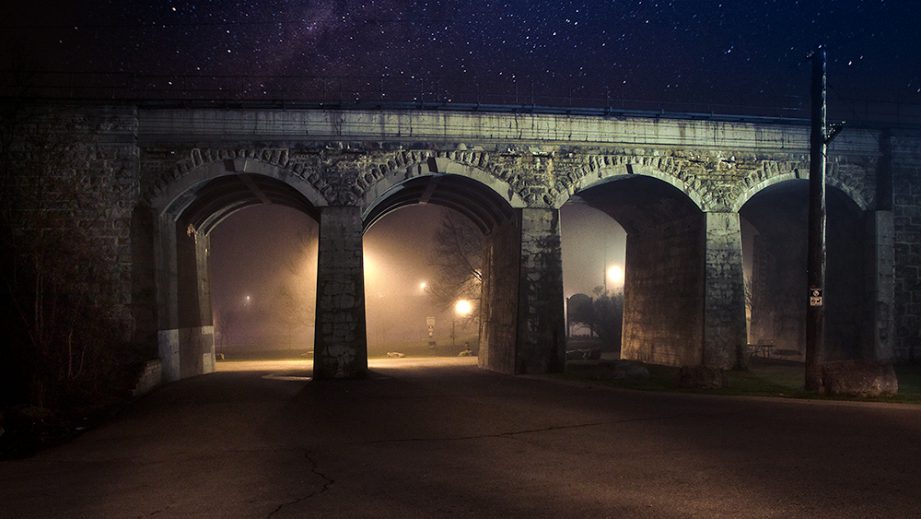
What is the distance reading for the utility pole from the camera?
16.8m

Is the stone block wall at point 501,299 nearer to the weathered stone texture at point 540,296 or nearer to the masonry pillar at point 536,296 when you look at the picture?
the masonry pillar at point 536,296

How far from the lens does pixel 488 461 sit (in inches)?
372

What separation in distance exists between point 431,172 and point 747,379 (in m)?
10.9

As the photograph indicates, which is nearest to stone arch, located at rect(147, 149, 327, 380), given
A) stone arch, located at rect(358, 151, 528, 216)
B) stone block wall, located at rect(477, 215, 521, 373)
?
stone arch, located at rect(358, 151, 528, 216)

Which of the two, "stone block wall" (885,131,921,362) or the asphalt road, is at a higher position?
"stone block wall" (885,131,921,362)

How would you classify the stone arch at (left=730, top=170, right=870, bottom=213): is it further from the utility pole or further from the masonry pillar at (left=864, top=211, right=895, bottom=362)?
the utility pole

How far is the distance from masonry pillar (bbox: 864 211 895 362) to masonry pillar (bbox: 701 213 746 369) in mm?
4586

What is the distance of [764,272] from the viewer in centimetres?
3284

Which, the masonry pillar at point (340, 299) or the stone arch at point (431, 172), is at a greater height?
the stone arch at point (431, 172)

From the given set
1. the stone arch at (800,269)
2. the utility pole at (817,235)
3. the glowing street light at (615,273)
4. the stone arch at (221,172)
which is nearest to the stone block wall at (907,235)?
the stone arch at (800,269)

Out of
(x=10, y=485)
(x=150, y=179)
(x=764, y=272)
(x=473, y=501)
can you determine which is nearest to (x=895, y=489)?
(x=473, y=501)

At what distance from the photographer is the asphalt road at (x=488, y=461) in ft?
23.8

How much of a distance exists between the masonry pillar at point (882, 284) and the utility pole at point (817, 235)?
9.18 meters

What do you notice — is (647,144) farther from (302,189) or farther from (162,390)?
(162,390)
